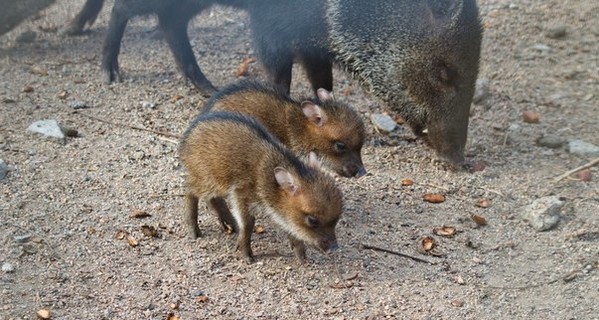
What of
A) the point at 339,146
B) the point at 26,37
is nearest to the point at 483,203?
the point at 339,146

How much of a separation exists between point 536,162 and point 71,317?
3.31 metres

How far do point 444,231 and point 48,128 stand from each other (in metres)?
2.63

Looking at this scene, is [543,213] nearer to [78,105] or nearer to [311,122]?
[311,122]

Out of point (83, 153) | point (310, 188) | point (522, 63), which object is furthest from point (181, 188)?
point (522, 63)

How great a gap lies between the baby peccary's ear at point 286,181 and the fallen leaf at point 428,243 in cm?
88

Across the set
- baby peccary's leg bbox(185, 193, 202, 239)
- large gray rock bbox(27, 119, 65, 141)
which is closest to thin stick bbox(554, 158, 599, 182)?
baby peccary's leg bbox(185, 193, 202, 239)

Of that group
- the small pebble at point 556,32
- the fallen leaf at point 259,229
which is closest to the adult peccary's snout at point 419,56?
the fallen leaf at point 259,229

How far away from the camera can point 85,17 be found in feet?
24.6

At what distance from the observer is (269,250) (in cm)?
484

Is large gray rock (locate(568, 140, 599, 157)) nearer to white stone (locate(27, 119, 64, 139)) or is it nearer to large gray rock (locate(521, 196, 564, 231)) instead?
large gray rock (locate(521, 196, 564, 231))

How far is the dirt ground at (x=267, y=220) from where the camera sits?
14.4ft

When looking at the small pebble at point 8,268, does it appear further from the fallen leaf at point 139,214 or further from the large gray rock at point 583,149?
the large gray rock at point 583,149

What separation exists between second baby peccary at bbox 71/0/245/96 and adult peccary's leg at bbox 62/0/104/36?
799 millimetres

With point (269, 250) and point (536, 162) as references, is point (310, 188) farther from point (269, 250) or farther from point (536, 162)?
point (536, 162)
